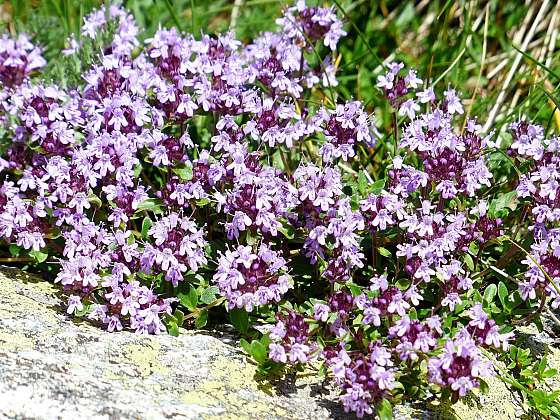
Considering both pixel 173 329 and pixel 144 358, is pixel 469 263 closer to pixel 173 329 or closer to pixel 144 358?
pixel 173 329

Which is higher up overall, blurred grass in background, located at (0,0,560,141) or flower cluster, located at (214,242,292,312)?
blurred grass in background, located at (0,0,560,141)

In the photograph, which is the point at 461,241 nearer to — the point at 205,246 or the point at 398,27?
the point at 205,246

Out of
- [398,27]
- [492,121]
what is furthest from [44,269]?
[398,27]

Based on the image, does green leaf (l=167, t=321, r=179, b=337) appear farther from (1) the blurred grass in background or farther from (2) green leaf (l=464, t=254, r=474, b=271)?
(1) the blurred grass in background

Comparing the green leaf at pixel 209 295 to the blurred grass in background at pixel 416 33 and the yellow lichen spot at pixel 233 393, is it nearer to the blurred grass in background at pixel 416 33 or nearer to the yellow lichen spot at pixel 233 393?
the yellow lichen spot at pixel 233 393

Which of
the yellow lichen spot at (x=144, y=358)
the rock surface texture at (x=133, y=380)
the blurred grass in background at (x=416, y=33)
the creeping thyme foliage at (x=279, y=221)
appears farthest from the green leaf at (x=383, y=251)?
the blurred grass in background at (x=416, y=33)

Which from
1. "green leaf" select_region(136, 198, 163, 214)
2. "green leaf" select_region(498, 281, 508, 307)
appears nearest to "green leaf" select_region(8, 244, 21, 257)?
"green leaf" select_region(136, 198, 163, 214)

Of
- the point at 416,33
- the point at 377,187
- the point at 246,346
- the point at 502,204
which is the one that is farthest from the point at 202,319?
the point at 416,33
